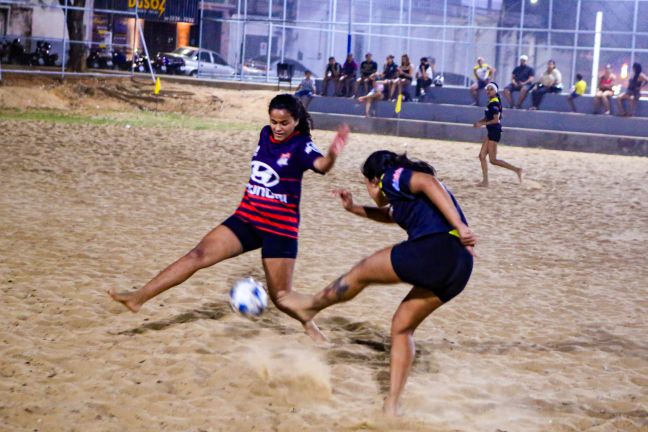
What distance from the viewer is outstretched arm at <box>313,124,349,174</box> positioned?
538cm

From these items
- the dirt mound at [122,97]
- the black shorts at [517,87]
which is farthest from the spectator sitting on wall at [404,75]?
the dirt mound at [122,97]

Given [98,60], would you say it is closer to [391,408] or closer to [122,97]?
[122,97]

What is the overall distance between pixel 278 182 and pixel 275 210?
0.18 metres

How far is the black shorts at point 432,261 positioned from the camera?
465 centimetres

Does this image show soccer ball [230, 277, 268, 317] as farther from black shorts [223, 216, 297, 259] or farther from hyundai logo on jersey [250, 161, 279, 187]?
hyundai logo on jersey [250, 161, 279, 187]

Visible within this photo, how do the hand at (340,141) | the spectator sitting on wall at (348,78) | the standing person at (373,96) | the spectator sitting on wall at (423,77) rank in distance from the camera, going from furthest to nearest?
the spectator sitting on wall at (348,78) < the spectator sitting on wall at (423,77) < the standing person at (373,96) < the hand at (340,141)

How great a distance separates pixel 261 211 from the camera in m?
5.78

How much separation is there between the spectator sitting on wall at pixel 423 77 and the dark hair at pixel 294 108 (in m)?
23.6

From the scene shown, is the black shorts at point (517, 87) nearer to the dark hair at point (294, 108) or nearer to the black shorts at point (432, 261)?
the dark hair at point (294, 108)

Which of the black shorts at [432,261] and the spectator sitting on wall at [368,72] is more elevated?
the spectator sitting on wall at [368,72]

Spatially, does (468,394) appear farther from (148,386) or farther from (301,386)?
(148,386)

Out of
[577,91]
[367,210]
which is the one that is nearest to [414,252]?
[367,210]

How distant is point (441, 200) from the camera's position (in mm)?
4613

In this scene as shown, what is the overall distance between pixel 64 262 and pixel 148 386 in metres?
3.39
